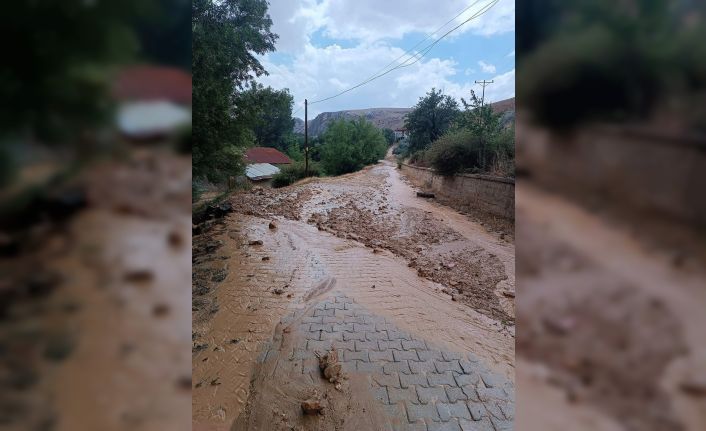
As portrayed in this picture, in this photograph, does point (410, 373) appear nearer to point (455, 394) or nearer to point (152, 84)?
point (455, 394)

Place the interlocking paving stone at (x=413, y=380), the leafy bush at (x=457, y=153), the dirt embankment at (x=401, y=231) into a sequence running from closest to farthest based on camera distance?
the interlocking paving stone at (x=413, y=380)
the dirt embankment at (x=401, y=231)
the leafy bush at (x=457, y=153)

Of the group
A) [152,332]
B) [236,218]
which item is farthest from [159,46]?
[236,218]

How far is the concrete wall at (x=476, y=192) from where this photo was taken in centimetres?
1100

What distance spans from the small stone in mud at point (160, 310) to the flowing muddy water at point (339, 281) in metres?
3.00

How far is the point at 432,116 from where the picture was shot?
2895cm

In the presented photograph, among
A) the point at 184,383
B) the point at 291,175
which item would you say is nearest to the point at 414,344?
the point at 184,383

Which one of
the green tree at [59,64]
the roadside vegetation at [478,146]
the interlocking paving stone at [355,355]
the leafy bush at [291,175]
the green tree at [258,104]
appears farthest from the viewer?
the leafy bush at [291,175]

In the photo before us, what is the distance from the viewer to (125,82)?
72 centimetres

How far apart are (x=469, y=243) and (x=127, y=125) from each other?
8.99 meters

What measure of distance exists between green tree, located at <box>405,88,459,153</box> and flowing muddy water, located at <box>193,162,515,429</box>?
17.9 m

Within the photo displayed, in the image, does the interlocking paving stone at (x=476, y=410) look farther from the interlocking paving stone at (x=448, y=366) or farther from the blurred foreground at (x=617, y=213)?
the blurred foreground at (x=617, y=213)

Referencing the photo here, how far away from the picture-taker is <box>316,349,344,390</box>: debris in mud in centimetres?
365

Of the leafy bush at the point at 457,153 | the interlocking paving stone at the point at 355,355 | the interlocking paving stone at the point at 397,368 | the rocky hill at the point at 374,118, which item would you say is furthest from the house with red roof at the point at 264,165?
the rocky hill at the point at 374,118

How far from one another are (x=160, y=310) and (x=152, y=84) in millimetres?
480
